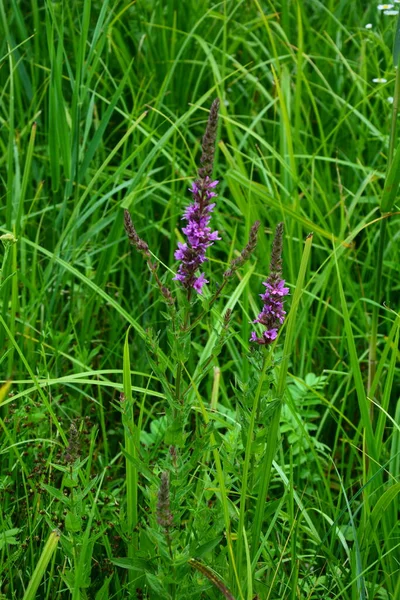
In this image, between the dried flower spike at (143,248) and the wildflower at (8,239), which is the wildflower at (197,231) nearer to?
the dried flower spike at (143,248)

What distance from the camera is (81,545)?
1.55 meters

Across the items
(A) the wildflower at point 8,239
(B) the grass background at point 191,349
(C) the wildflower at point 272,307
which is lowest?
(B) the grass background at point 191,349

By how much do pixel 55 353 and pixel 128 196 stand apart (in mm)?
528

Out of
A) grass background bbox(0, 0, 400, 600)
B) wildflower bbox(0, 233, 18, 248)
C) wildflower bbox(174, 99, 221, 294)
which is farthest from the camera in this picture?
wildflower bbox(0, 233, 18, 248)

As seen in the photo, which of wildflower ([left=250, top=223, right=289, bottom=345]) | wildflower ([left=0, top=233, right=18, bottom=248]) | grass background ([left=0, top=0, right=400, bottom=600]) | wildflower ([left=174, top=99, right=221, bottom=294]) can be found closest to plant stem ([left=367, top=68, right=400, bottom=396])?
grass background ([left=0, top=0, right=400, bottom=600])

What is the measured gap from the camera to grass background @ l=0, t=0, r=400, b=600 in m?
1.62

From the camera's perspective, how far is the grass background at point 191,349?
1.62 meters

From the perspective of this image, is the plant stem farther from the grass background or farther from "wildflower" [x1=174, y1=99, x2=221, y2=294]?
"wildflower" [x1=174, y1=99, x2=221, y2=294]

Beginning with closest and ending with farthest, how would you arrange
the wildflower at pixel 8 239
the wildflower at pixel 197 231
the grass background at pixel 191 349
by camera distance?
the wildflower at pixel 197 231 < the grass background at pixel 191 349 < the wildflower at pixel 8 239

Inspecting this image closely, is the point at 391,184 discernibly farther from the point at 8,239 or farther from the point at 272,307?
the point at 8,239

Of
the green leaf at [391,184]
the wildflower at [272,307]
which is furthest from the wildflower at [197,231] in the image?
the green leaf at [391,184]

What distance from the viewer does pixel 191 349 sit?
2621 millimetres

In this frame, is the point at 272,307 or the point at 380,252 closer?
the point at 272,307

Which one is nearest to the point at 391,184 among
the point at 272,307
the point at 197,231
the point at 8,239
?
the point at 272,307
